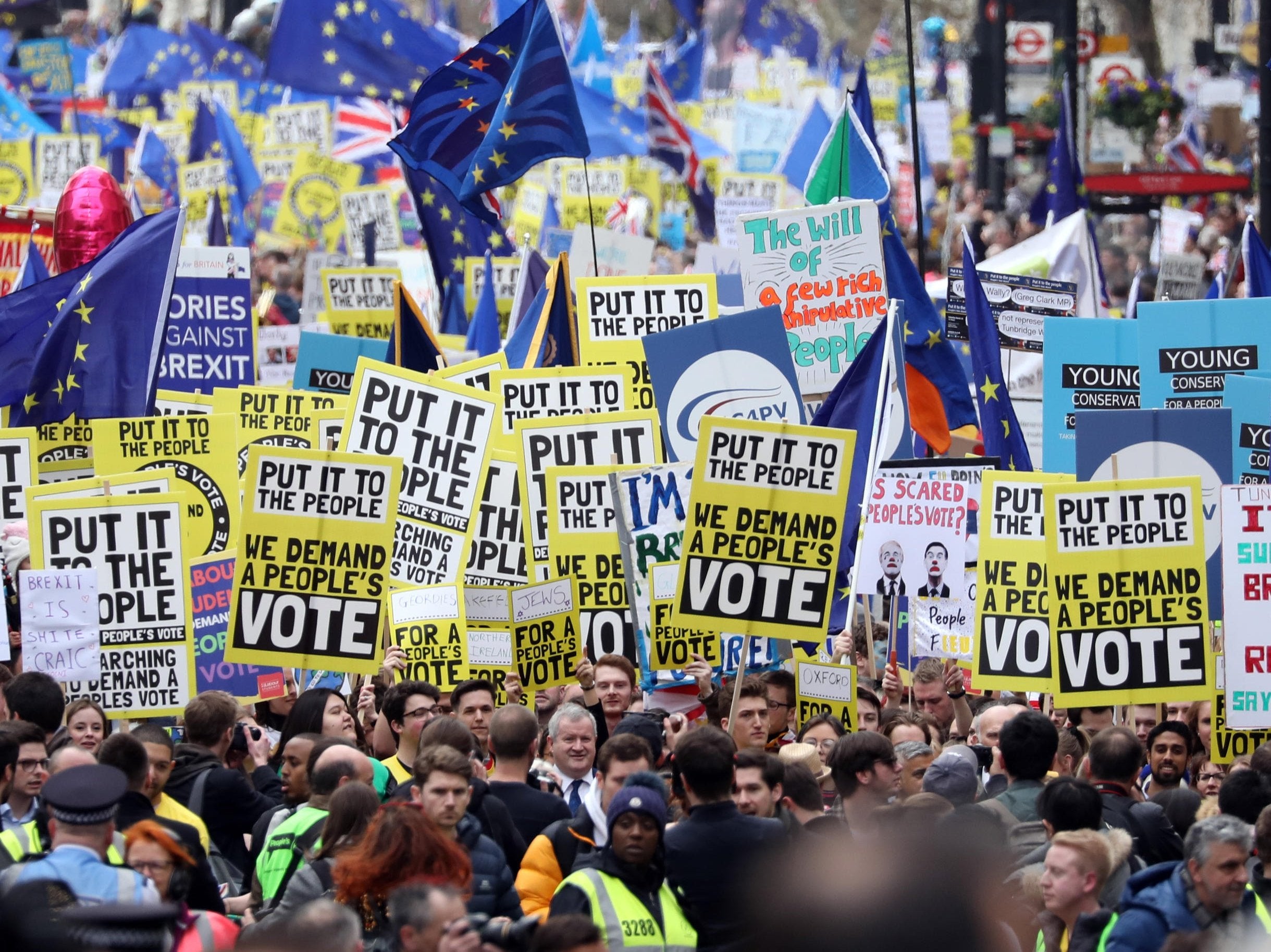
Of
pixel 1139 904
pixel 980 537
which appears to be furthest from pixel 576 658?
pixel 1139 904

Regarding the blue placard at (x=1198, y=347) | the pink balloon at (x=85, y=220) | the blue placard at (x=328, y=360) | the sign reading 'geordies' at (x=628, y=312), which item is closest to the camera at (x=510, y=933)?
the blue placard at (x=1198, y=347)

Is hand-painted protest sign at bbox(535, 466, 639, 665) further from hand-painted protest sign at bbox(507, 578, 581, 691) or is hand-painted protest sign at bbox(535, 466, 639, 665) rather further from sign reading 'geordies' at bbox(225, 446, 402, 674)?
sign reading 'geordies' at bbox(225, 446, 402, 674)

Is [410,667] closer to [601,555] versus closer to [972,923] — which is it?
[601,555]

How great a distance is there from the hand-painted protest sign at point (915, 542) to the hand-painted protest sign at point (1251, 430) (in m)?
1.31

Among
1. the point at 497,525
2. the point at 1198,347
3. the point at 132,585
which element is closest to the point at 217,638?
the point at 132,585

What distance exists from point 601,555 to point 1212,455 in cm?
Result: 282

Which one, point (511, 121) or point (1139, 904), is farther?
point (511, 121)

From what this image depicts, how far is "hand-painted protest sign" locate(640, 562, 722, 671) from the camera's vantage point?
9602mm

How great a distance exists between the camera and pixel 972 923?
388 cm

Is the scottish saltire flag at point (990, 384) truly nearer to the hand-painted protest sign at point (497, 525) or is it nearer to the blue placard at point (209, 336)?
the hand-painted protest sign at point (497, 525)

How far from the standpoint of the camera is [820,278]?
507 inches

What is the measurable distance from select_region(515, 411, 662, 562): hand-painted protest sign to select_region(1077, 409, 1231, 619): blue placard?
2.11 metres

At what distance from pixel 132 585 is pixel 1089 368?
5.40 metres

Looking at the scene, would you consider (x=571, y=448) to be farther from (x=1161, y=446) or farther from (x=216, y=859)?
(x=216, y=859)
